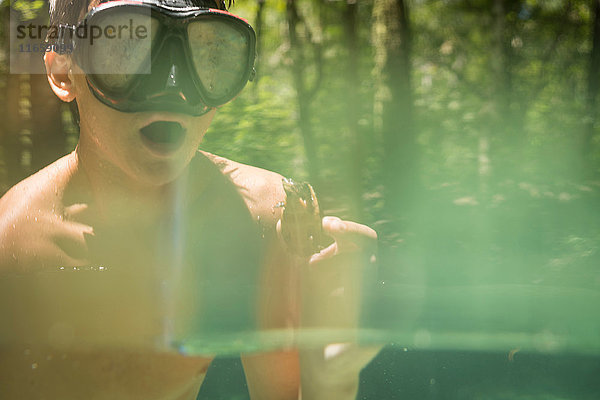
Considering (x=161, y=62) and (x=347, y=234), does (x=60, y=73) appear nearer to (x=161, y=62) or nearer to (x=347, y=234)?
(x=161, y=62)

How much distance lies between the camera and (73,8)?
69cm

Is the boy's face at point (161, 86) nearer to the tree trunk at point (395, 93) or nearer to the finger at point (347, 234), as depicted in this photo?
the finger at point (347, 234)

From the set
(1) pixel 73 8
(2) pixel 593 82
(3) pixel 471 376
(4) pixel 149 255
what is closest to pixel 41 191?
(4) pixel 149 255

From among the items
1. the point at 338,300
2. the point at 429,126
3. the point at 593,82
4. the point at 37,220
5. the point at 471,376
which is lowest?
the point at 471,376

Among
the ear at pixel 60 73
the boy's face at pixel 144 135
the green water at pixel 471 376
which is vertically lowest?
the green water at pixel 471 376

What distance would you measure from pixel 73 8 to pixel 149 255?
40 cm

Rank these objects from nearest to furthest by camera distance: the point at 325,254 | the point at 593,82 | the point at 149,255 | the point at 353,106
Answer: the point at 325,254 < the point at 149,255 < the point at 353,106 < the point at 593,82

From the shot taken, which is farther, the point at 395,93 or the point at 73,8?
the point at 395,93

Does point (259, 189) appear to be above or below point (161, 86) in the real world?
below

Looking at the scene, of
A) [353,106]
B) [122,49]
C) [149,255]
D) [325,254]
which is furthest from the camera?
[353,106]

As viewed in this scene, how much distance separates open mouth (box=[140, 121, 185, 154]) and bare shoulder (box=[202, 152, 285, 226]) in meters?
0.17

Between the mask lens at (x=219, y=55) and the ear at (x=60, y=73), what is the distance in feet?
0.57

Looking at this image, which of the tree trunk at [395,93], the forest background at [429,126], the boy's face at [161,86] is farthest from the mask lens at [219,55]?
the tree trunk at [395,93]

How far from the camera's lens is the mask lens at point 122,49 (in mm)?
635
